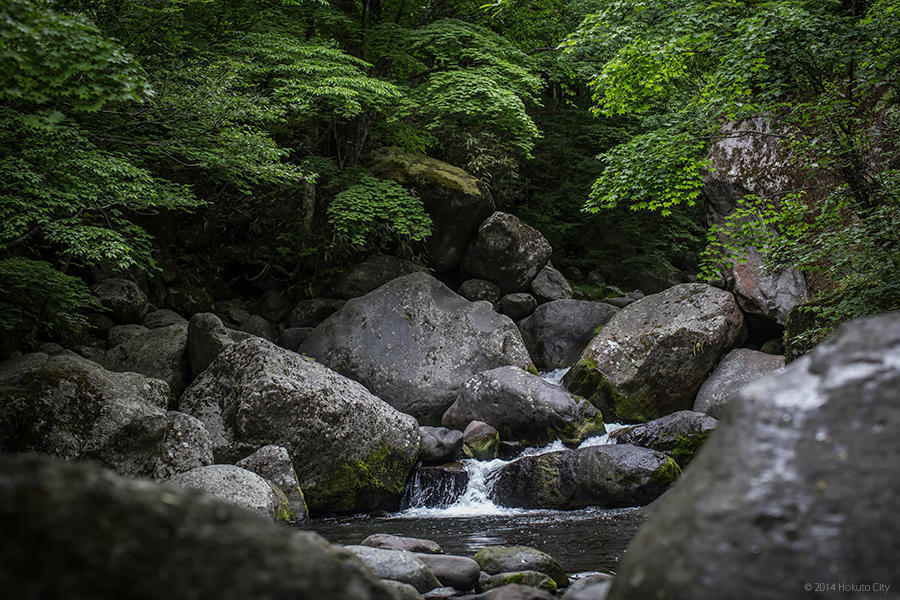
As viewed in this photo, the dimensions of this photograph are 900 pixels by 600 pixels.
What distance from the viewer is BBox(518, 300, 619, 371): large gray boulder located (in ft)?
45.9

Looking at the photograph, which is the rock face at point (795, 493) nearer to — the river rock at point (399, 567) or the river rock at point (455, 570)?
the river rock at point (399, 567)

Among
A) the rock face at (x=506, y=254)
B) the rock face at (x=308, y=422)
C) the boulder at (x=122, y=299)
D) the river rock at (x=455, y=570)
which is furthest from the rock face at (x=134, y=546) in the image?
the rock face at (x=506, y=254)

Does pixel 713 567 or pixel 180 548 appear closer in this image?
pixel 180 548

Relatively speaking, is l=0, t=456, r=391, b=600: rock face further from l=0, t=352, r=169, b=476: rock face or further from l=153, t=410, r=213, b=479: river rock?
l=153, t=410, r=213, b=479: river rock

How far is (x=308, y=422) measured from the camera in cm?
806

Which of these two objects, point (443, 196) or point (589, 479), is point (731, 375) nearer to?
point (589, 479)

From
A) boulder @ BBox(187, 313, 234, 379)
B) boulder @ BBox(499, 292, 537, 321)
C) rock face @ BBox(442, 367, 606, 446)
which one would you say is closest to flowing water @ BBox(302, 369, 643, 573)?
rock face @ BBox(442, 367, 606, 446)

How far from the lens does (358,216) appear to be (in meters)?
12.2

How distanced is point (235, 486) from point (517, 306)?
1035cm

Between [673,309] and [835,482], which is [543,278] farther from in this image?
[835,482]

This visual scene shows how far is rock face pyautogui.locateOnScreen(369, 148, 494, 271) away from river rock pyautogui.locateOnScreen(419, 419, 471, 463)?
21.6 ft

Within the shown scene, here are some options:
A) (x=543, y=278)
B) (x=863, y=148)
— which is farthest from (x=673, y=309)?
(x=863, y=148)

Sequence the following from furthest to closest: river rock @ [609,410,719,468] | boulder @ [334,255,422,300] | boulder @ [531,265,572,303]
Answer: boulder @ [531,265,572,303], boulder @ [334,255,422,300], river rock @ [609,410,719,468]

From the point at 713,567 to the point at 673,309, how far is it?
11597 millimetres
